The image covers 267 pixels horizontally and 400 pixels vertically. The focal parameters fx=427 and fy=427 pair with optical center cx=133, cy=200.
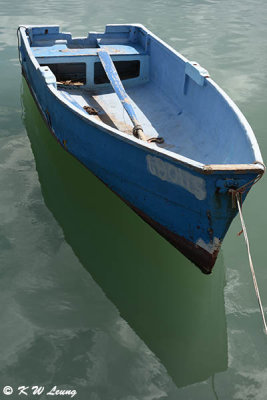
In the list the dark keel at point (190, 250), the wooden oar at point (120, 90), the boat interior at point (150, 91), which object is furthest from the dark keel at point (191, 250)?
the wooden oar at point (120, 90)

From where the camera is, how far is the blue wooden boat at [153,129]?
16.9 ft

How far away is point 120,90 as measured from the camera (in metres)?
8.22

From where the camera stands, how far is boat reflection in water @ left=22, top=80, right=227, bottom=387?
5.02 m

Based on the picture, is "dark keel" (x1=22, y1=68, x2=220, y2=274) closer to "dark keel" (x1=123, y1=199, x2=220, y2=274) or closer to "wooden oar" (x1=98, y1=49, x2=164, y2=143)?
"dark keel" (x1=123, y1=199, x2=220, y2=274)

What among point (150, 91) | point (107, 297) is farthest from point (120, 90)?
point (107, 297)

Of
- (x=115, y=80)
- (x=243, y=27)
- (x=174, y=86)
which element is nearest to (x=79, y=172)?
(x=115, y=80)

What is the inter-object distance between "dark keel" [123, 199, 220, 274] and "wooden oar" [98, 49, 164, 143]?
1565 mm

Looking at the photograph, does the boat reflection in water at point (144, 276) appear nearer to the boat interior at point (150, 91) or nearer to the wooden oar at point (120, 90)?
the wooden oar at point (120, 90)

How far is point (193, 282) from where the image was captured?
A: 19.2 ft

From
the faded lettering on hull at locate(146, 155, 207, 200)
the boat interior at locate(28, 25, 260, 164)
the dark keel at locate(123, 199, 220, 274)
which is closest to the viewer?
the faded lettering on hull at locate(146, 155, 207, 200)

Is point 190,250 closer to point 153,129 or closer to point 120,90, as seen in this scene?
point 153,129

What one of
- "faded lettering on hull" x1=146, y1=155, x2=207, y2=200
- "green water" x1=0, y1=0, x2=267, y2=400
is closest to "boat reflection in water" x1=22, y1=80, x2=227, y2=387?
"green water" x1=0, y1=0, x2=267, y2=400

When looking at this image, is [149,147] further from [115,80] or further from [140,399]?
[115,80]

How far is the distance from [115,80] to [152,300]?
186 inches
